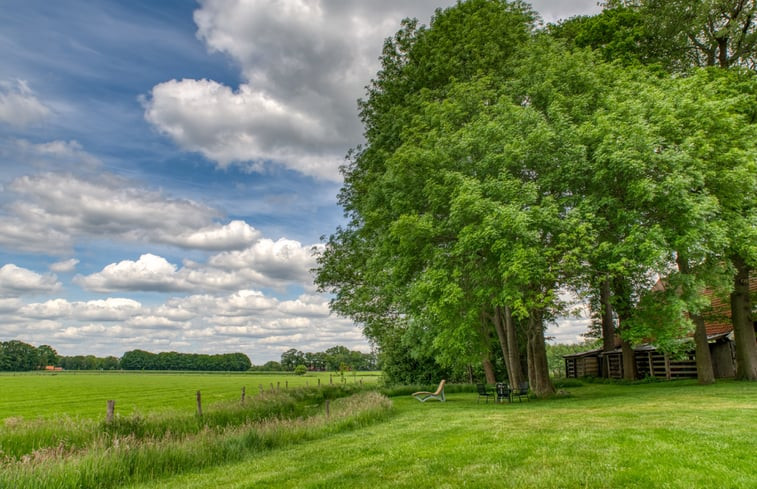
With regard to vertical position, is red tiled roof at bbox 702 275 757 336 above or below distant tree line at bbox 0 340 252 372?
above

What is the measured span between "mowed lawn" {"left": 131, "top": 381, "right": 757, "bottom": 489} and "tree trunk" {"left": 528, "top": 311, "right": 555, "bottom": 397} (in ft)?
27.2

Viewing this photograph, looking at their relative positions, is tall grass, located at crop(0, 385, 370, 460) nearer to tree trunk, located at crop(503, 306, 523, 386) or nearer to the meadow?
the meadow

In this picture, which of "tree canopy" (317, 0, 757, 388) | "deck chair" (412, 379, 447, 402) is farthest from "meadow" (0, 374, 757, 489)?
"deck chair" (412, 379, 447, 402)

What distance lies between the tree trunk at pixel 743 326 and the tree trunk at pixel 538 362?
1078 cm

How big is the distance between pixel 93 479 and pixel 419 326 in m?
17.1

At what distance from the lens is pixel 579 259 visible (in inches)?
675

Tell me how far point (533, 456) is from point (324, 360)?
15061cm

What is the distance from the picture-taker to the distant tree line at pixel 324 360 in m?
146

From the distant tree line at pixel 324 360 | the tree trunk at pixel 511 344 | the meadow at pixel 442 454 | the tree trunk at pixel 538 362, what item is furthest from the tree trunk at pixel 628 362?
the distant tree line at pixel 324 360

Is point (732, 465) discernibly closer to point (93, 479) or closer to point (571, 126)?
point (93, 479)

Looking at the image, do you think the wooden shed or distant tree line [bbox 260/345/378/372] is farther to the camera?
distant tree line [bbox 260/345/378/372]

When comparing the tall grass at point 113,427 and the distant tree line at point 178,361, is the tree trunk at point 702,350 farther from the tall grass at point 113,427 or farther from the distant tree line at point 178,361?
the distant tree line at point 178,361

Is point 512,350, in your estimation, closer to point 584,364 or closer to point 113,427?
point 113,427

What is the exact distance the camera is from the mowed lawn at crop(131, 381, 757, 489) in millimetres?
6500
